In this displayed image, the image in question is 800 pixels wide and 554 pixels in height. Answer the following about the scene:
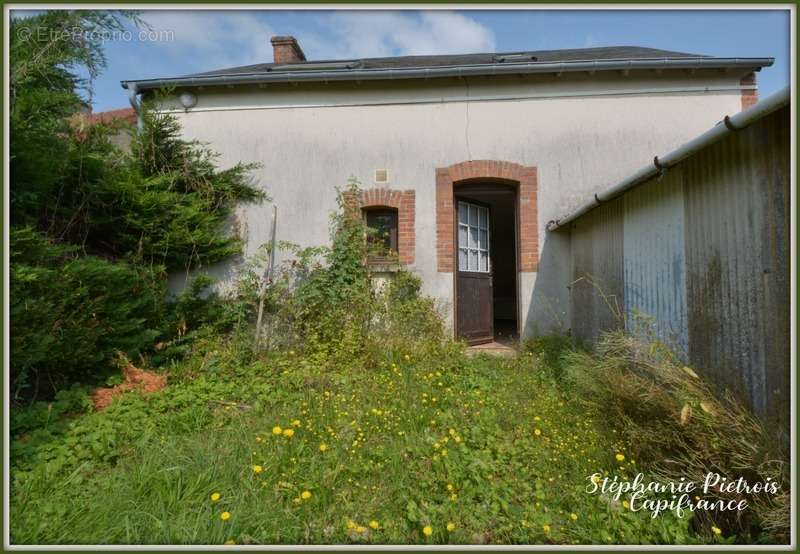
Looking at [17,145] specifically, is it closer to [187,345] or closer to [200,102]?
[187,345]

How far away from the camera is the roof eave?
5625 millimetres

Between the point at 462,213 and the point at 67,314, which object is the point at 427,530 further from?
the point at 462,213

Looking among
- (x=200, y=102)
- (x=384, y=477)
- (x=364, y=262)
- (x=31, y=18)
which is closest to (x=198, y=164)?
(x=200, y=102)

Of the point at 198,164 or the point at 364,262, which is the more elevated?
the point at 198,164

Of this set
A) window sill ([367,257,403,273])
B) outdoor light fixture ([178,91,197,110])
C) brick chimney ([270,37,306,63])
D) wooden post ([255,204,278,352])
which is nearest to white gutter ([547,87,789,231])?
window sill ([367,257,403,273])

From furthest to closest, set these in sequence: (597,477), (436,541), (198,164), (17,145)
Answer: (198,164)
(17,145)
(597,477)
(436,541)

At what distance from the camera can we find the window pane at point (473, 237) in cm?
675

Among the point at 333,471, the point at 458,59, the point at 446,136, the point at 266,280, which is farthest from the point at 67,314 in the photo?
the point at 458,59

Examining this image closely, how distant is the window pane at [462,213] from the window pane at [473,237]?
0.71 feet

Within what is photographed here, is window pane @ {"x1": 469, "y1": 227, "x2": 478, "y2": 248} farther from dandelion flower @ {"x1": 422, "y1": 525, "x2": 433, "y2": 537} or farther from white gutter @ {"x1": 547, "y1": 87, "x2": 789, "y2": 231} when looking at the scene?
dandelion flower @ {"x1": 422, "y1": 525, "x2": 433, "y2": 537}

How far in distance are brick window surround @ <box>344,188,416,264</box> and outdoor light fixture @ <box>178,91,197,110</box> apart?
3004 mm

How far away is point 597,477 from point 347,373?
2774mm

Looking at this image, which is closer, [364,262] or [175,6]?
[175,6]

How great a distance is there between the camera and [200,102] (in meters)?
6.45
